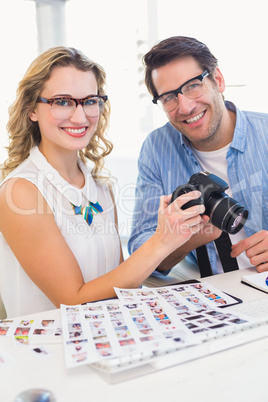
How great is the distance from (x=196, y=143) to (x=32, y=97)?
0.76 meters

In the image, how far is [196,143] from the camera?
1857 mm

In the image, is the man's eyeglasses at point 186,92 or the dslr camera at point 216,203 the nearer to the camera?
the dslr camera at point 216,203

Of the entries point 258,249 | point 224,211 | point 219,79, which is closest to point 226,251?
point 258,249

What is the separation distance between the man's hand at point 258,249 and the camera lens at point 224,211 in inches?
7.8

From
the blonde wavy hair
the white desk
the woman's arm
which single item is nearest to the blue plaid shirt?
the blonde wavy hair

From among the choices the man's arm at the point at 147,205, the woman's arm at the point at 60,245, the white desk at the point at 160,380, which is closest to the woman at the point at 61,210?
the woman's arm at the point at 60,245

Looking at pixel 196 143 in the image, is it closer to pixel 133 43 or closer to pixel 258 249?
pixel 258 249

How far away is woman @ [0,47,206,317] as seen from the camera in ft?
3.95

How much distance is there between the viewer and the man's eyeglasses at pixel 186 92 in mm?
1714

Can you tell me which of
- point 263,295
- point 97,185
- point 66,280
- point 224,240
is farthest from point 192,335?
point 97,185

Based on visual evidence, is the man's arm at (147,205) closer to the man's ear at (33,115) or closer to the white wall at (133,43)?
the man's ear at (33,115)

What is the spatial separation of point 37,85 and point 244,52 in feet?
9.44

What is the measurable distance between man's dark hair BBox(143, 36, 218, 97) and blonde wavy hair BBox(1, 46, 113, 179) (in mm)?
271

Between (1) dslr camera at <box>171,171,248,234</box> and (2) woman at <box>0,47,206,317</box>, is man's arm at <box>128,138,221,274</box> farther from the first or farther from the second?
(1) dslr camera at <box>171,171,248,234</box>
